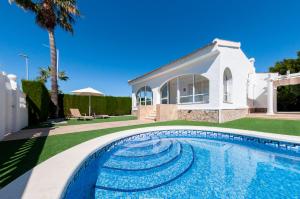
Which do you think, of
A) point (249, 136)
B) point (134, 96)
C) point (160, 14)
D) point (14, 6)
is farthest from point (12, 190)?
point (160, 14)

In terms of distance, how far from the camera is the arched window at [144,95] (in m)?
21.8

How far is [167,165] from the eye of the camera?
511 cm

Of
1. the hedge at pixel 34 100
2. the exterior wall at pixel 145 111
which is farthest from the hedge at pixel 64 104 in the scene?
the exterior wall at pixel 145 111

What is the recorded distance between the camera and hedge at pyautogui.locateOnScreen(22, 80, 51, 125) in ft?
39.4

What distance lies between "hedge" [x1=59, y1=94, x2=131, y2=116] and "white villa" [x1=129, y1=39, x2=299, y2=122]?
25.5ft

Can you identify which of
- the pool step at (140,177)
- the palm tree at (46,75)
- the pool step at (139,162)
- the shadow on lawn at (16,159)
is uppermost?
the palm tree at (46,75)

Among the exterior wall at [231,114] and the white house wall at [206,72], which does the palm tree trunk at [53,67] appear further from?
the exterior wall at [231,114]

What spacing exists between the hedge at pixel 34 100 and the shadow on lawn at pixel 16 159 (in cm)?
780

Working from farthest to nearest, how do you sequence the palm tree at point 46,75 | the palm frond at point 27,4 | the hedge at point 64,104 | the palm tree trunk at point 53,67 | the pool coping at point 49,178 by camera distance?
the palm tree at point 46,75
the palm tree trunk at point 53,67
the palm frond at point 27,4
the hedge at point 64,104
the pool coping at point 49,178

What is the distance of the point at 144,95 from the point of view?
22.7 metres

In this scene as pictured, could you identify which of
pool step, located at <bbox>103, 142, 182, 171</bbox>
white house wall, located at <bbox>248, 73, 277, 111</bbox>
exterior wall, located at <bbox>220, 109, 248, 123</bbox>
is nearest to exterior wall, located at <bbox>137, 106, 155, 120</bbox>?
exterior wall, located at <bbox>220, 109, 248, 123</bbox>

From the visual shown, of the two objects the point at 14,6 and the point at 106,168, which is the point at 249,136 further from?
the point at 14,6

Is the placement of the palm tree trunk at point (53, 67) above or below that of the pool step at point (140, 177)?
above

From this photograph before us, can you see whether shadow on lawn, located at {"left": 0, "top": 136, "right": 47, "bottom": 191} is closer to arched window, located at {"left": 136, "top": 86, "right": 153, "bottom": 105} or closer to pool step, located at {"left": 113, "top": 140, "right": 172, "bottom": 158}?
pool step, located at {"left": 113, "top": 140, "right": 172, "bottom": 158}
